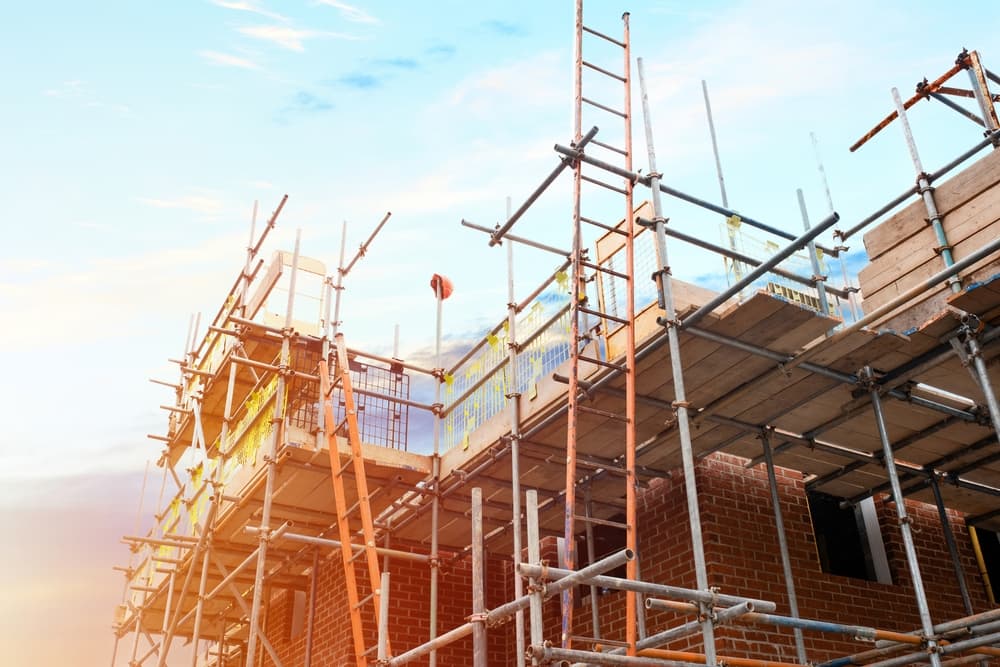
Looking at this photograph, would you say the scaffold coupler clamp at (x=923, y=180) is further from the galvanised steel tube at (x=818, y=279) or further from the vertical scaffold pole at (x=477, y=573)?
the vertical scaffold pole at (x=477, y=573)

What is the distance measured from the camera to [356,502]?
1182 centimetres

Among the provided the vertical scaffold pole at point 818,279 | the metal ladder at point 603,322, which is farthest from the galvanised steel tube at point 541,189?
the vertical scaffold pole at point 818,279

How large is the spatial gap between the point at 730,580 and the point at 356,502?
15.2 ft

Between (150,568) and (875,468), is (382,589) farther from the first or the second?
(150,568)

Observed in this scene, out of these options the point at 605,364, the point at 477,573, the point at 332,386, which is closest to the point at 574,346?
the point at 605,364

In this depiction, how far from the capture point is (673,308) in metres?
7.91

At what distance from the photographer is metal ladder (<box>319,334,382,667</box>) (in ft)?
32.0

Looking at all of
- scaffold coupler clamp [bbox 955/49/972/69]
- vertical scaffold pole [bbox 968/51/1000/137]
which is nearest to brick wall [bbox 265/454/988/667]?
vertical scaffold pole [bbox 968/51/1000/137]

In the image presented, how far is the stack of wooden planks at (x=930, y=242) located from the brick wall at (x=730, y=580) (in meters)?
3.27

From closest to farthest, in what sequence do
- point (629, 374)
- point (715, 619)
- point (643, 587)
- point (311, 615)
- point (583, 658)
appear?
point (583, 658) < point (643, 587) < point (715, 619) < point (629, 374) < point (311, 615)

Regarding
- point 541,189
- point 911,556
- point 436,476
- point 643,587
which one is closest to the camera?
point 643,587

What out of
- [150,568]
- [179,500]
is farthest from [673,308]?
[150,568]

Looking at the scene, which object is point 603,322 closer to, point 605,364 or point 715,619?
point 605,364

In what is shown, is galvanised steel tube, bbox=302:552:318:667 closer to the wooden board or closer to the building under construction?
the building under construction
